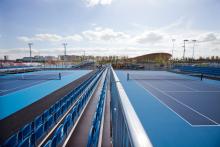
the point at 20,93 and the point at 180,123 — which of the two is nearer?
the point at 180,123

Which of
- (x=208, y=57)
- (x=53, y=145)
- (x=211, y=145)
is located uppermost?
(x=208, y=57)

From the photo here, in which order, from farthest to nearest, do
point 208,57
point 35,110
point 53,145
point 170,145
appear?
point 208,57 → point 35,110 → point 170,145 → point 53,145

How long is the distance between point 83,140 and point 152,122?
3.84m

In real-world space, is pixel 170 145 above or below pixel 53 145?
below

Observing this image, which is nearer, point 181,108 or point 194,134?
point 194,134

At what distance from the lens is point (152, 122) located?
29.6ft

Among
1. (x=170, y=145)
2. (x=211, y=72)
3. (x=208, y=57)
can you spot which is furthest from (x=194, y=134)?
(x=208, y=57)

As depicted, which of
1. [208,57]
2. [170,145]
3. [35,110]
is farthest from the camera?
[208,57]

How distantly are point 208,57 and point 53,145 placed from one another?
149 m

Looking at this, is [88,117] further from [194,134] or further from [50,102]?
[194,134]

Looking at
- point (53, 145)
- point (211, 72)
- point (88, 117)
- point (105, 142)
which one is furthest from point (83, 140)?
point (211, 72)

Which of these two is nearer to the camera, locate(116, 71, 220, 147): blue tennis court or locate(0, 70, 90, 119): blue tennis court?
locate(116, 71, 220, 147): blue tennis court

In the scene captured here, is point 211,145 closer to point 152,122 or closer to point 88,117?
point 152,122

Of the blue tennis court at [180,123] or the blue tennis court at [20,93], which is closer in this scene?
the blue tennis court at [180,123]
